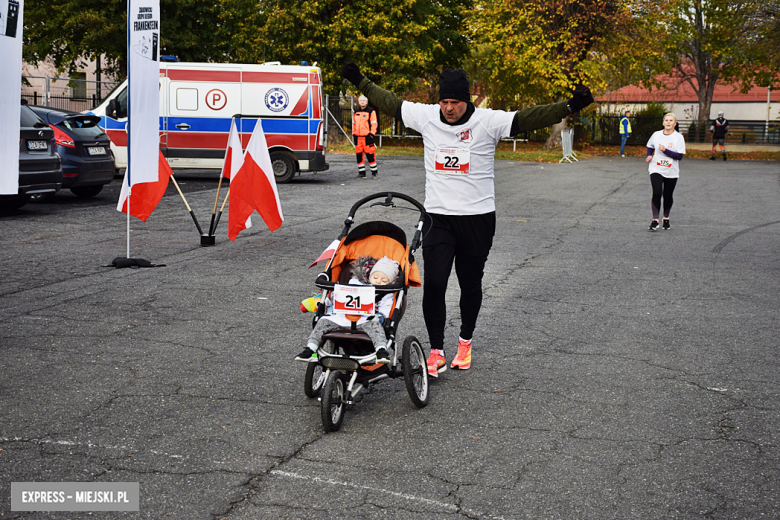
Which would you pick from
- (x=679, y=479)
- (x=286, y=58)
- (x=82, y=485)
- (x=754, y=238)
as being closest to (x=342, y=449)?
(x=82, y=485)

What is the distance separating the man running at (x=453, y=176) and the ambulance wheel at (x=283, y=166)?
559 inches

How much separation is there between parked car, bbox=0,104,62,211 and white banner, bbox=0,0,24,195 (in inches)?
260

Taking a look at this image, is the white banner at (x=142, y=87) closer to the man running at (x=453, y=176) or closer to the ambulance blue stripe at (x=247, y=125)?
the man running at (x=453, y=176)

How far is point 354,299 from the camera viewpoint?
450 cm

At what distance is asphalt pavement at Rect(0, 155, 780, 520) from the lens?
12.1ft

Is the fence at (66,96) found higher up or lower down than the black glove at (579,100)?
higher up

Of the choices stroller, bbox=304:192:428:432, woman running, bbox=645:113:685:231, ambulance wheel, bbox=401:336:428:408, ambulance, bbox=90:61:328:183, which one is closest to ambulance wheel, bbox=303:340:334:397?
stroller, bbox=304:192:428:432

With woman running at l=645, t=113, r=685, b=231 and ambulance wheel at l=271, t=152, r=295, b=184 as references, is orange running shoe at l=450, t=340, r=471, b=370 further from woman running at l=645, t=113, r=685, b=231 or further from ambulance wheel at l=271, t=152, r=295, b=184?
ambulance wheel at l=271, t=152, r=295, b=184

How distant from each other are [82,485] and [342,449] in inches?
49.0

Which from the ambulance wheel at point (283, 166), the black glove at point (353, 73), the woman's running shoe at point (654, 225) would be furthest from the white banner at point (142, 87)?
the ambulance wheel at point (283, 166)

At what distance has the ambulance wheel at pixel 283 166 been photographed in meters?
19.5

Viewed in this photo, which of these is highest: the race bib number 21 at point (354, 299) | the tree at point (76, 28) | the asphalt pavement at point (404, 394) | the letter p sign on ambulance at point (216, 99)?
the tree at point (76, 28)

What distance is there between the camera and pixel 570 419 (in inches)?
184

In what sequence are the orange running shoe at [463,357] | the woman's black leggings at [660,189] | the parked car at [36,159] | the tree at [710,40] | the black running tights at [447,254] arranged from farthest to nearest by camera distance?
1. the tree at [710,40]
2. the woman's black leggings at [660,189]
3. the parked car at [36,159]
4. the orange running shoe at [463,357]
5. the black running tights at [447,254]
